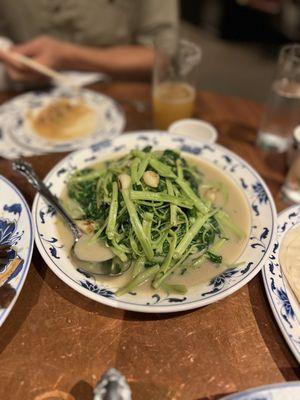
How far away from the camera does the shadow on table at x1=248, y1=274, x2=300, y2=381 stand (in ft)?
3.40

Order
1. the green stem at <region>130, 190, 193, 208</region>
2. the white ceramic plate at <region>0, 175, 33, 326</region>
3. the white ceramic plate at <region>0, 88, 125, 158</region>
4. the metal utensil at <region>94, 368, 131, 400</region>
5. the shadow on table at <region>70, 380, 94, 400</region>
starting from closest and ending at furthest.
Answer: the metal utensil at <region>94, 368, 131, 400</region>
the shadow on table at <region>70, 380, 94, 400</region>
the white ceramic plate at <region>0, 175, 33, 326</region>
the green stem at <region>130, 190, 193, 208</region>
the white ceramic plate at <region>0, 88, 125, 158</region>

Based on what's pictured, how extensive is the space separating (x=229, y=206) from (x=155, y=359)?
67cm

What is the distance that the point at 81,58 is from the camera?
8.18 feet

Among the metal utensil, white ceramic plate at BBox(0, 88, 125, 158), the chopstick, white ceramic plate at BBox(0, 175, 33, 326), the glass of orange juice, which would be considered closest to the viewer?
the metal utensil

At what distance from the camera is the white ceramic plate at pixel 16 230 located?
1089 millimetres

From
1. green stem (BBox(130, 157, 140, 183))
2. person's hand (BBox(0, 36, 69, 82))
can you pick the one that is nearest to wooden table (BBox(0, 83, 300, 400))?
green stem (BBox(130, 157, 140, 183))

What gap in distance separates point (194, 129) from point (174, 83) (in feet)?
1.13

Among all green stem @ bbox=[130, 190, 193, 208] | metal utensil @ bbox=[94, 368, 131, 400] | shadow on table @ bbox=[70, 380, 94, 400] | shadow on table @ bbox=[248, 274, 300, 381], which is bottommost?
shadow on table @ bbox=[70, 380, 94, 400]

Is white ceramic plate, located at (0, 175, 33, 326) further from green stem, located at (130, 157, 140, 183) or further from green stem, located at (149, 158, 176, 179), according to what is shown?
green stem, located at (149, 158, 176, 179)

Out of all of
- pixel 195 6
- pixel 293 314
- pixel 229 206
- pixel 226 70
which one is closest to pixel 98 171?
pixel 229 206

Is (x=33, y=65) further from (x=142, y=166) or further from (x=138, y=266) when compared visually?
(x=138, y=266)

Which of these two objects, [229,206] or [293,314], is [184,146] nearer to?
[229,206]

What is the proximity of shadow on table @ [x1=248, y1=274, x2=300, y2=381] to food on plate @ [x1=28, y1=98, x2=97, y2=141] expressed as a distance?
1253mm

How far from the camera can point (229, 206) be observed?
145cm
